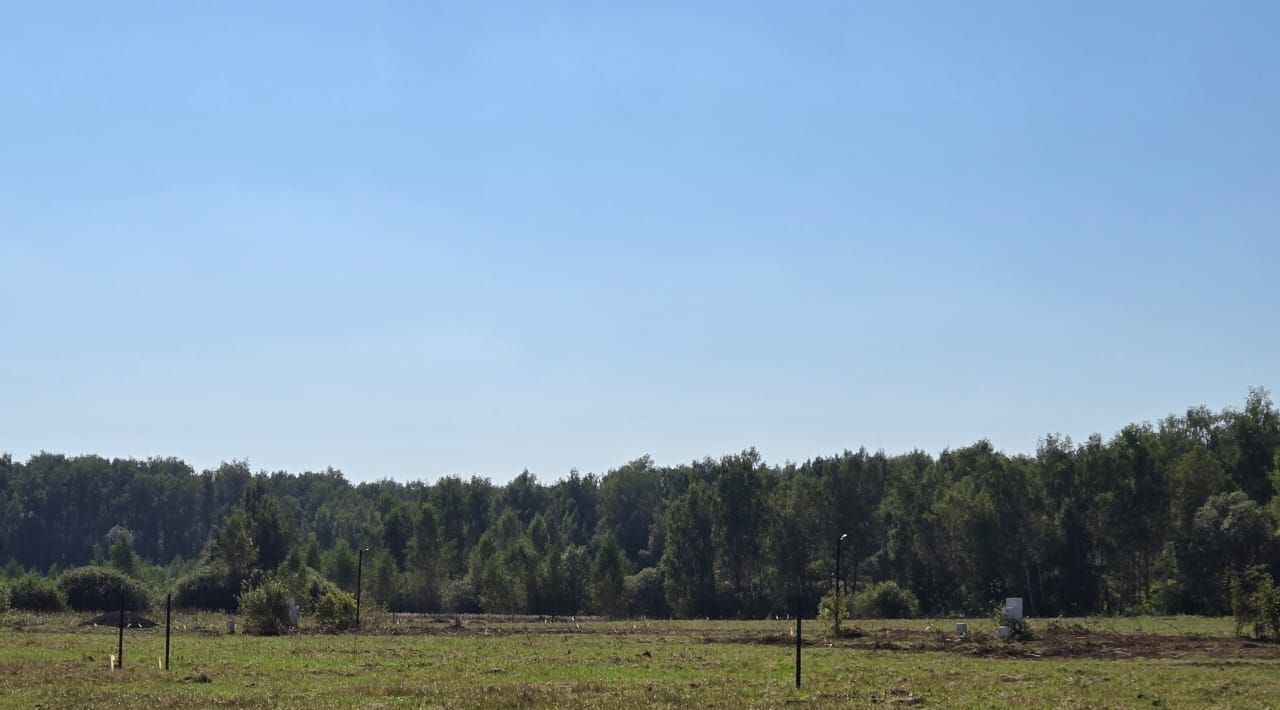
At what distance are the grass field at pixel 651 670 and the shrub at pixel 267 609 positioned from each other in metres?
4.24

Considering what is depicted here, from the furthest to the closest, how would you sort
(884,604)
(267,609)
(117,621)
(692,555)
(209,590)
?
(692,555) → (209,590) → (884,604) → (117,621) → (267,609)

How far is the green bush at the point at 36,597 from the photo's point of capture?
8812cm

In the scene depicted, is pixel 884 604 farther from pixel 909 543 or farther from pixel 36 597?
pixel 36 597

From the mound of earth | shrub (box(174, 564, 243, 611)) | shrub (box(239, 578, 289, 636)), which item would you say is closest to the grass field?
shrub (box(239, 578, 289, 636))

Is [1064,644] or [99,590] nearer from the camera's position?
[1064,644]

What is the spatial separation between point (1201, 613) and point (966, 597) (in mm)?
27882

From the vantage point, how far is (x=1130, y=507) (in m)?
102

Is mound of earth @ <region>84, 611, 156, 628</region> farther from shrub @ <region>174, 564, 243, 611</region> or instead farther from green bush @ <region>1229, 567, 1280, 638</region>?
green bush @ <region>1229, 567, 1280, 638</region>

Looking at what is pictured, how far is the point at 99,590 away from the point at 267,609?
33697 mm

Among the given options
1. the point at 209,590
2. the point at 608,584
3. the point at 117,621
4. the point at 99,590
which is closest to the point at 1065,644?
the point at 117,621

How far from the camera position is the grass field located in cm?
3219

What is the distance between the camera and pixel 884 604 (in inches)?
3880

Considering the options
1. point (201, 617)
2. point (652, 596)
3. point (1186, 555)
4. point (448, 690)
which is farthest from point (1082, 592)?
point (448, 690)

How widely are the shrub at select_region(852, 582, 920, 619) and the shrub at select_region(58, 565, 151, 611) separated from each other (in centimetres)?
5933
